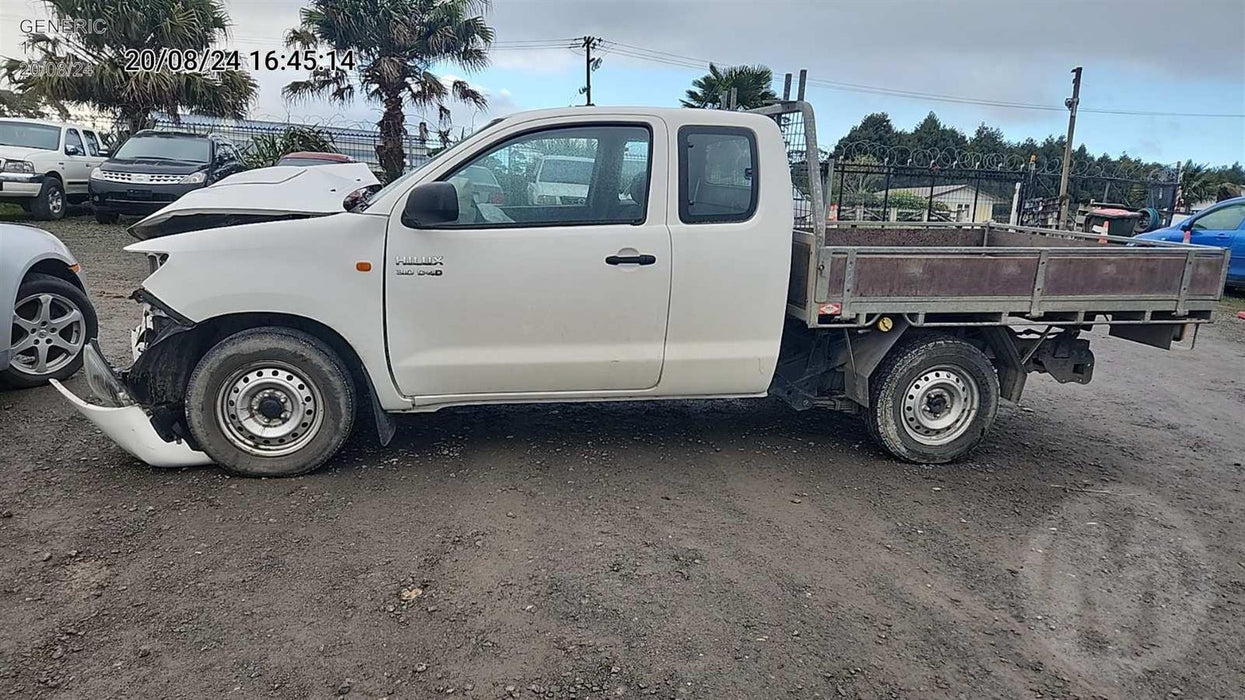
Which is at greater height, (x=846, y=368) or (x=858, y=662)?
(x=846, y=368)

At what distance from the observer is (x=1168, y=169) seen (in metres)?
20.9

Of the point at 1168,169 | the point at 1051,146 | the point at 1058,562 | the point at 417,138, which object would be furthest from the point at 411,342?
the point at 1051,146

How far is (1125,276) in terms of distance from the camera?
194 inches

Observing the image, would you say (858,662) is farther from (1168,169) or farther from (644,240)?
(1168,169)

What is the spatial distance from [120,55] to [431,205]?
64.3ft

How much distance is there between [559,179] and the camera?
176 inches

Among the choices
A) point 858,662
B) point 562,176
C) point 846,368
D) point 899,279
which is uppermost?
point 562,176

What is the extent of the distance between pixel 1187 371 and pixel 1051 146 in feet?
121

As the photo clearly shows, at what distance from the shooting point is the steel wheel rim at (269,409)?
4.40 meters

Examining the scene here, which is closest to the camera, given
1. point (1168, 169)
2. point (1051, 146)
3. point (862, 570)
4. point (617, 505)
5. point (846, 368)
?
point (862, 570)

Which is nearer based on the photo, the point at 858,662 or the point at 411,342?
the point at 858,662

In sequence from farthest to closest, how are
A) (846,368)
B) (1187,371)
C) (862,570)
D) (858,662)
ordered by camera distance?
1. (1187,371)
2. (846,368)
3. (862,570)
4. (858,662)

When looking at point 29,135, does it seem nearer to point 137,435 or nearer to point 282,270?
point 137,435

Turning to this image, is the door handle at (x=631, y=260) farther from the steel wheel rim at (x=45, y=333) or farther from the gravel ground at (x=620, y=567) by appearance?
the steel wheel rim at (x=45, y=333)
